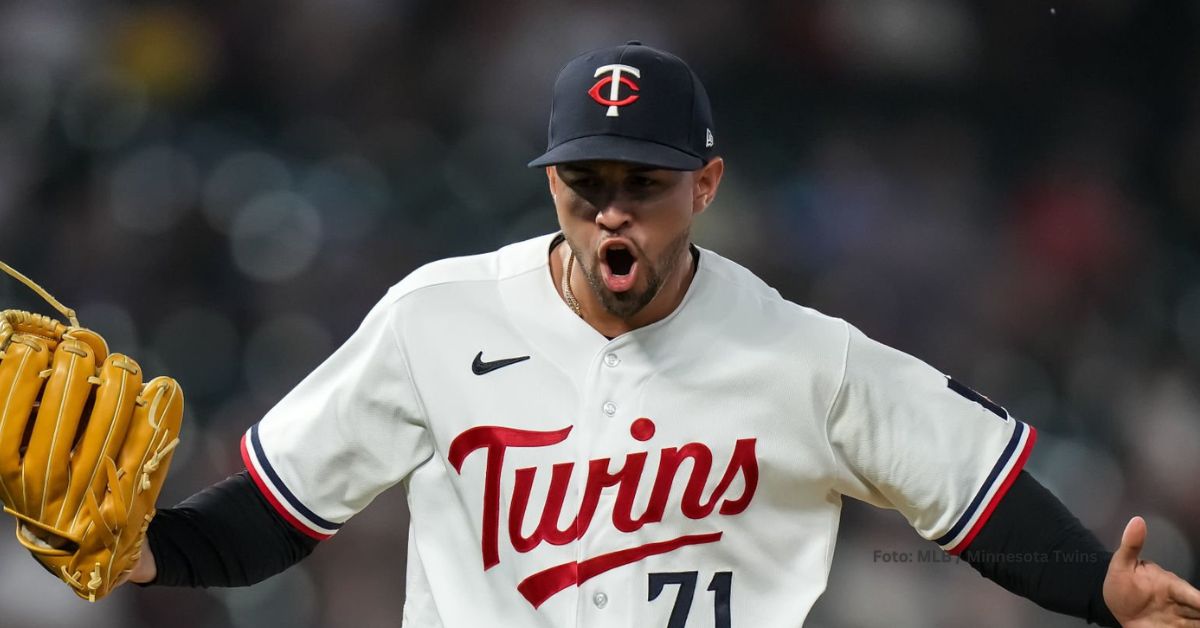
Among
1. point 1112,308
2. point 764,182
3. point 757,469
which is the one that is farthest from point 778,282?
point 757,469

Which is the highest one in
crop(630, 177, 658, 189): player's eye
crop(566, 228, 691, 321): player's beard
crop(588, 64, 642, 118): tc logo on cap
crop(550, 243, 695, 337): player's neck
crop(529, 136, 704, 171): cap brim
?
crop(588, 64, 642, 118): tc logo on cap

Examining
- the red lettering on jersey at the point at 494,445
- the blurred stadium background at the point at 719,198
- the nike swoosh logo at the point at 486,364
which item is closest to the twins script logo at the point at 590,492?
the red lettering on jersey at the point at 494,445

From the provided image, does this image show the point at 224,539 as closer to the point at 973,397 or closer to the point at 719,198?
the point at 973,397

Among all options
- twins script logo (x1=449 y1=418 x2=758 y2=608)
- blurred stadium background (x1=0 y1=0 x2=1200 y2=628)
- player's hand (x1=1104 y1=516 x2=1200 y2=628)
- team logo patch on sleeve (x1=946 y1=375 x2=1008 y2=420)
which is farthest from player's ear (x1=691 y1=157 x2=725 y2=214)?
blurred stadium background (x1=0 y1=0 x2=1200 y2=628)

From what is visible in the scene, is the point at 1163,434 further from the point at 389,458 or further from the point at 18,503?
the point at 18,503

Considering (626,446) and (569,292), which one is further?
(569,292)

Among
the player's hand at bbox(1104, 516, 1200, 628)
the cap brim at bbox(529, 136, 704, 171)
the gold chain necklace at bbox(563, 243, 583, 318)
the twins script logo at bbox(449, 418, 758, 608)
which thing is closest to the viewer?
the player's hand at bbox(1104, 516, 1200, 628)

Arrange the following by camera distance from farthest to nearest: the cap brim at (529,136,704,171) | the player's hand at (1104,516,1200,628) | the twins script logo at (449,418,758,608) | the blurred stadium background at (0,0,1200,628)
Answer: the blurred stadium background at (0,0,1200,628) → the twins script logo at (449,418,758,608) → the cap brim at (529,136,704,171) → the player's hand at (1104,516,1200,628)

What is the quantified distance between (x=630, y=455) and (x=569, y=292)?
314 millimetres

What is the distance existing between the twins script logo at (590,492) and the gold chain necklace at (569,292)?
216 mm

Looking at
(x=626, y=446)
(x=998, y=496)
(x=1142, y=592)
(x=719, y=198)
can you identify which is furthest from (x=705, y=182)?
(x=719, y=198)

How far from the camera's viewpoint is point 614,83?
2.10 meters

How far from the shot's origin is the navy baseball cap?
2023 mm

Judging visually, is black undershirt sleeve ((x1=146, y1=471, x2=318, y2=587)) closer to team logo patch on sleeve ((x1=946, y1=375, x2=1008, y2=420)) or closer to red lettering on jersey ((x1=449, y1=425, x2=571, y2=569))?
red lettering on jersey ((x1=449, y1=425, x2=571, y2=569))
